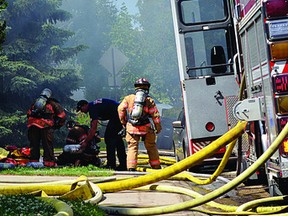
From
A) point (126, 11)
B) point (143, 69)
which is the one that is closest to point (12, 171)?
A: point (143, 69)

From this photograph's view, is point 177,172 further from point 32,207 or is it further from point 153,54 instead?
point 153,54

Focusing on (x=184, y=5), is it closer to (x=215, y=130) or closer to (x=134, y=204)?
(x=215, y=130)

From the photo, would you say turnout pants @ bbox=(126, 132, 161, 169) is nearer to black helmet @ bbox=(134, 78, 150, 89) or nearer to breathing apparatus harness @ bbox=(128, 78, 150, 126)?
breathing apparatus harness @ bbox=(128, 78, 150, 126)

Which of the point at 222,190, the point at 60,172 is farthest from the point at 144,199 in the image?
the point at 60,172

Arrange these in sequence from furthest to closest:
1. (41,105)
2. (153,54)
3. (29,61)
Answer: (153,54) → (29,61) → (41,105)

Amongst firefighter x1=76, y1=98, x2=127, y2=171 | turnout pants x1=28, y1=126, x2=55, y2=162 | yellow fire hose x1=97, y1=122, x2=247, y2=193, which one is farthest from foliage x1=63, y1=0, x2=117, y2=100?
yellow fire hose x1=97, y1=122, x2=247, y2=193

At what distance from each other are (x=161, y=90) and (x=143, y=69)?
255 centimetres

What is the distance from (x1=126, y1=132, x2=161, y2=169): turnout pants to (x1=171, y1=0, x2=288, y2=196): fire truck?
580 millimetres

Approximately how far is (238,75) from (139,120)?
101 inches

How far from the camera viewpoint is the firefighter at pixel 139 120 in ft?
41.1

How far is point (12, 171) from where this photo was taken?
13297 mm

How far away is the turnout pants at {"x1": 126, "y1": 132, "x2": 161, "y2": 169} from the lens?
12.6 meters

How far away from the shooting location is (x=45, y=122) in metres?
14.7

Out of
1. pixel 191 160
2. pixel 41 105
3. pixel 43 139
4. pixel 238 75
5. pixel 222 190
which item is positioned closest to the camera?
pixel 222 190
